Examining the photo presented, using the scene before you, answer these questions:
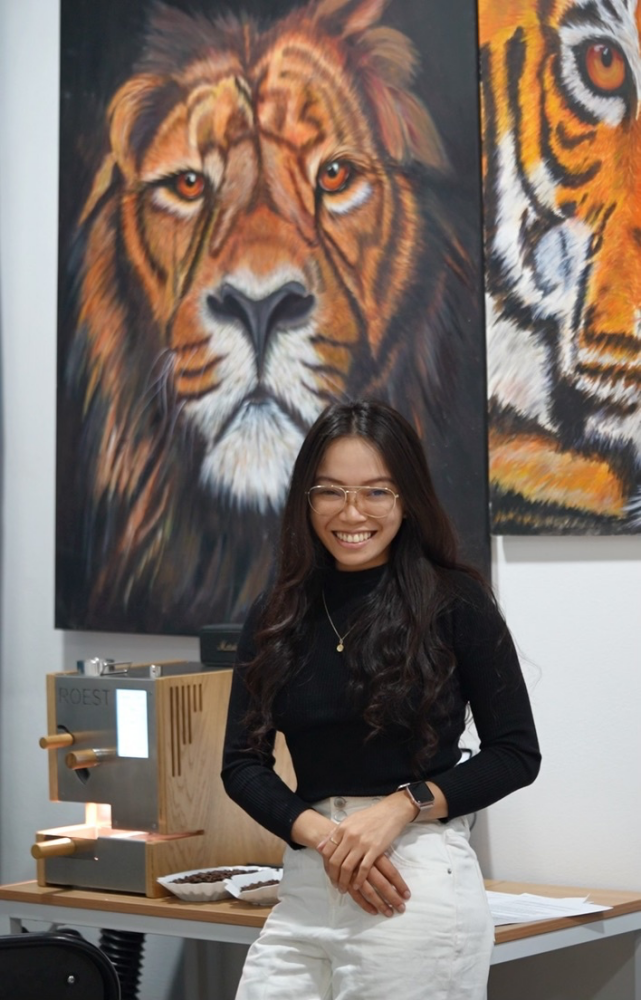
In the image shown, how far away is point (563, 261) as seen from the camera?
8.43 ft

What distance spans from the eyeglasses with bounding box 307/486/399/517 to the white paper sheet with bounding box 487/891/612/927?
79 cm

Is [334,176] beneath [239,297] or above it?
above

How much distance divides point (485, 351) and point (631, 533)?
1.55ft

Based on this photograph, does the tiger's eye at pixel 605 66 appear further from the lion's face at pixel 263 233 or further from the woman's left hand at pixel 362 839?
the woman's left hand at pixel 362 839

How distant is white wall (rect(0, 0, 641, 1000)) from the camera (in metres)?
2.52

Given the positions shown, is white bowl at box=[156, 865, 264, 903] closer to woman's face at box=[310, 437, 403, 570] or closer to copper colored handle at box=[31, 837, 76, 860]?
copper colored handle at box=[31, 837, 76, 860]

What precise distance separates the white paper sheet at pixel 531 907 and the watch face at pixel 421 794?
583mm

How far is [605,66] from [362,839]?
163 cm

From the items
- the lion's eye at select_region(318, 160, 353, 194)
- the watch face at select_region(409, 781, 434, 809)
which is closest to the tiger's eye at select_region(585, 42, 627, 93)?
the lion's eye at select_region(318, 160, 353, 194)

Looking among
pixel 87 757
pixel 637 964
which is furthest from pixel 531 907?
pixel 87 757

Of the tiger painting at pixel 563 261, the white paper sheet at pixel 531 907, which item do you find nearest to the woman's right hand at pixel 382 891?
the white paper sheet at pixel 531 907

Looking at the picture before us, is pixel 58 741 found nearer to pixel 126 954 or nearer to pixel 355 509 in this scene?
pixel 126 954

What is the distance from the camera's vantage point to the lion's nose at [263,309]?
114 inches

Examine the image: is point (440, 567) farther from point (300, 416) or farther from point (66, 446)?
point (66, 446)
